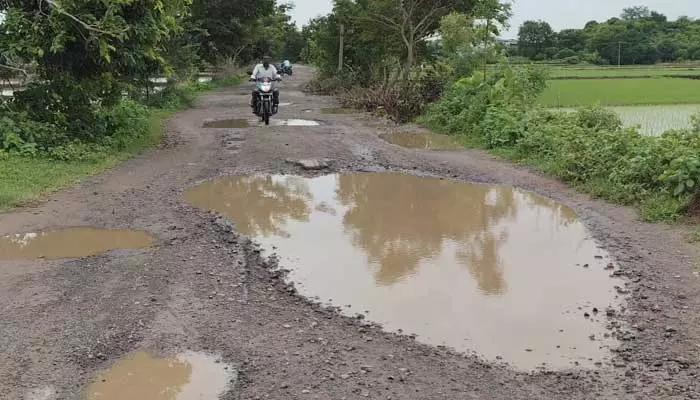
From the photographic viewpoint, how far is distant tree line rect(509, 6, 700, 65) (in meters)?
50.7

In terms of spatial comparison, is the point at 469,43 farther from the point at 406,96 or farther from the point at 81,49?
the point at 81,49

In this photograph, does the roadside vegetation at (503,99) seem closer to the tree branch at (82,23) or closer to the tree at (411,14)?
the tree at (411,14)

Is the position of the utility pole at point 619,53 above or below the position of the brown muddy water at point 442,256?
above

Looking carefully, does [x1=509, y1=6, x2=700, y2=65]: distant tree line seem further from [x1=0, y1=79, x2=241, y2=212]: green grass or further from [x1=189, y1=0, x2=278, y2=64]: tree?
[x1=0, y1=79, x2=241, y2=212]: green grass

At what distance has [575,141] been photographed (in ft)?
31.3

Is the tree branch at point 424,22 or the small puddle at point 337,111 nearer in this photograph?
the small puddle at point 337,111

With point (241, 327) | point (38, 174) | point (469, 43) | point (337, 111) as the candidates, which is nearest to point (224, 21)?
point (337, 111)

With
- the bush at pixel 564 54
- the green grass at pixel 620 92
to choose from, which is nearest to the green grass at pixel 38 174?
the green grass at pixel 620 92

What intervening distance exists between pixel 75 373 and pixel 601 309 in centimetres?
345

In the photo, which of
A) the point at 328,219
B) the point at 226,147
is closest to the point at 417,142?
the point at 226,147

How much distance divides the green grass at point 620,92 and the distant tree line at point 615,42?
20751mm

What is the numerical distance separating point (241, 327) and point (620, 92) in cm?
2185

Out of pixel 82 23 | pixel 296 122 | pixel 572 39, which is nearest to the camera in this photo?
pixel 82 23

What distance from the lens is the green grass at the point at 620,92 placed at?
65.0 ft
